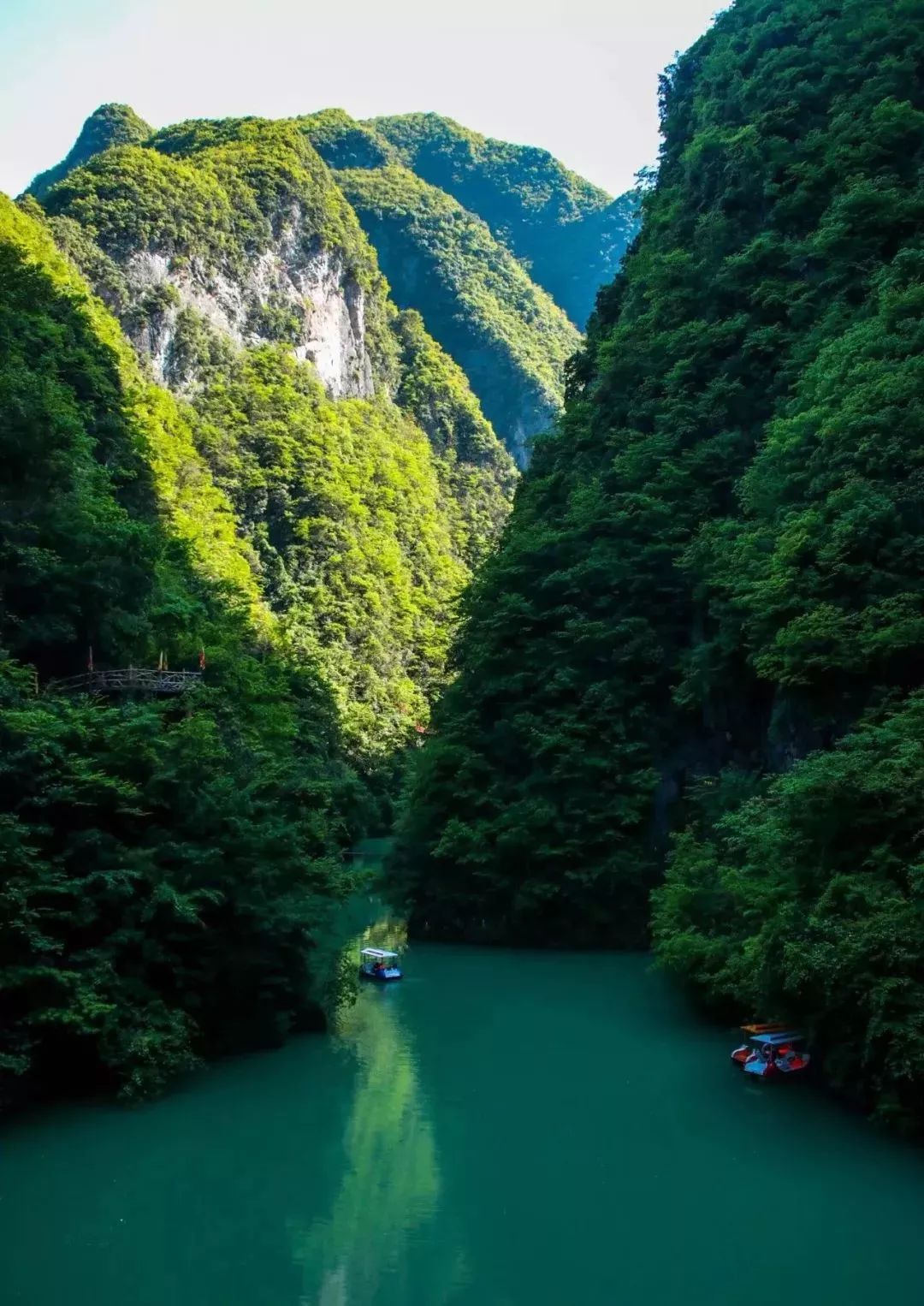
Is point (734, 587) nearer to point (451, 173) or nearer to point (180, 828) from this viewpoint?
point (180, 828)

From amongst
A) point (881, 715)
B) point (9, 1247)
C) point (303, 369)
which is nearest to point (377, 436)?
point (303, 369)

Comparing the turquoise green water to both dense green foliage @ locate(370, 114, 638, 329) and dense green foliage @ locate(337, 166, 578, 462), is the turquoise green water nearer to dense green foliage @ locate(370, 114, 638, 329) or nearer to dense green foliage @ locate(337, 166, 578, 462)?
dense green foliage @ locate(337, 166, 578, 462)

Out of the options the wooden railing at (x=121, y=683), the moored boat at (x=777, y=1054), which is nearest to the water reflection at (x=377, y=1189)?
the moored boat at (x=777, y=1054)

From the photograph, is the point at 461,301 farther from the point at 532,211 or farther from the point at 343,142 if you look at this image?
the point at 532,211

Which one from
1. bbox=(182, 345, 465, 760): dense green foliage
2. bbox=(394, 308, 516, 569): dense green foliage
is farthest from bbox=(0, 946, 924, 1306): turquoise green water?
bbox=(394, 308, 516, 569): dense green foliage

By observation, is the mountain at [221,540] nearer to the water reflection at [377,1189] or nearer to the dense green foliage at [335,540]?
the dense green foliage at [335,540]
